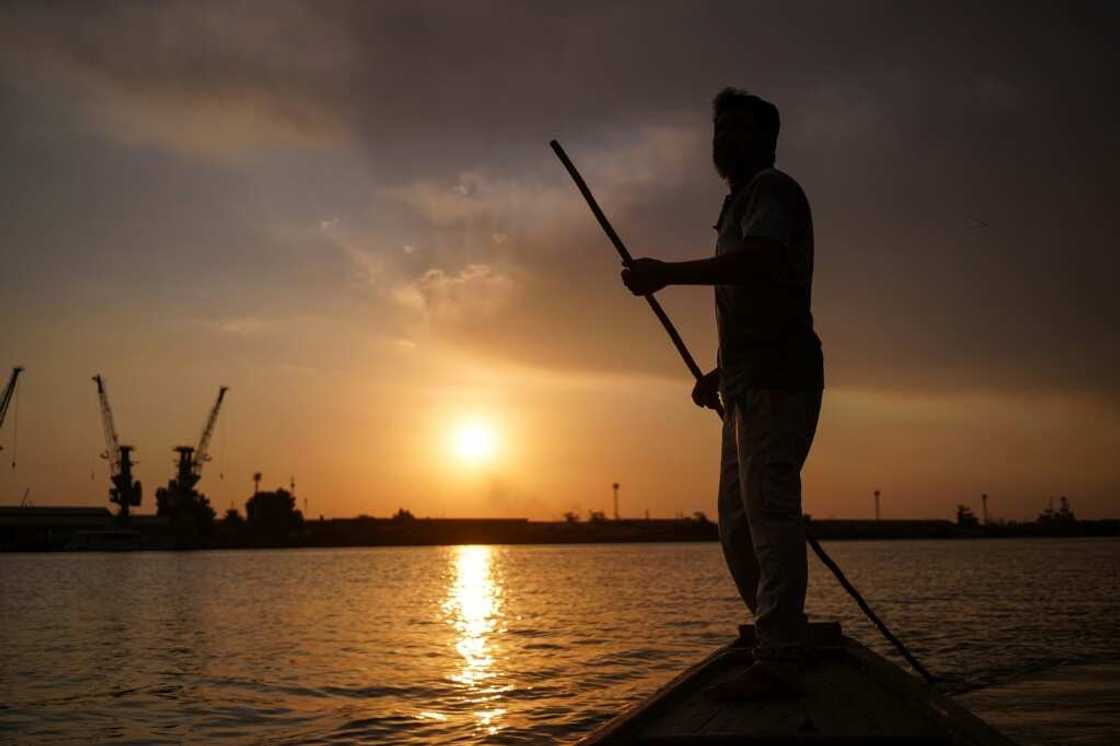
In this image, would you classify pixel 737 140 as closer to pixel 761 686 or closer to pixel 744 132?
pixel 744 132

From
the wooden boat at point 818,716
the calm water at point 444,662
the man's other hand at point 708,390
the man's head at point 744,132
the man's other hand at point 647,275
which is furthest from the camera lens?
the calm water at point 444,662

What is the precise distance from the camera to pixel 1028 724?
9.45 metres

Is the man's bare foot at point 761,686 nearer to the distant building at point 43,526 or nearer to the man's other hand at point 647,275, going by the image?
the man's other hand at point 647,275

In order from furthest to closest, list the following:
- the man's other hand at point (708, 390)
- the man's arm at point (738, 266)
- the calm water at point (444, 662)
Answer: the calm water at point (444, 662), the man's other hand at point (708, 390), the man's arm at point (738, 266)

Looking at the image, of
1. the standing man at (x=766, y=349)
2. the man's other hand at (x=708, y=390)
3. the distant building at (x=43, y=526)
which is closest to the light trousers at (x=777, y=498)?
the standing man at (x=766, y=349)

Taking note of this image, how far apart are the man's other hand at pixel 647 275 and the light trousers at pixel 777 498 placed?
650mm

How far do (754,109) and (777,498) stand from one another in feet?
6.14

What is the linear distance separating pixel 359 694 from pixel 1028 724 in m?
8.40

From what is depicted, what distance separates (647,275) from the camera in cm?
424

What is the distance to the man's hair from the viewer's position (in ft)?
15.1

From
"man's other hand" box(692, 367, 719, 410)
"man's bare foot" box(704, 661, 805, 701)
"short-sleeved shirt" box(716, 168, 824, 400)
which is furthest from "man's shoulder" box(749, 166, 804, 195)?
"man's bare foot" box(704, 661, 805, 701)

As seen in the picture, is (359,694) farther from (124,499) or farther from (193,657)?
(124,499)

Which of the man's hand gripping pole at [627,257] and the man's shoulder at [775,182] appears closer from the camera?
the man's shoulder at [775,182]

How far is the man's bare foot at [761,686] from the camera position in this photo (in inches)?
150
